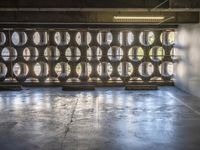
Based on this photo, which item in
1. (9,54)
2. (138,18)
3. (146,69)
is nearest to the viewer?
(138,18)

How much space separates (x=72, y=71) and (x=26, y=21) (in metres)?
3.68

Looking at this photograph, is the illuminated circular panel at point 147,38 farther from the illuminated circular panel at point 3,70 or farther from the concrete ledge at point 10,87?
the illuminated circular panel at point 3,70

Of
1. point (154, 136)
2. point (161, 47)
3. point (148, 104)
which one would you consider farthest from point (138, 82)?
point (154, 136)

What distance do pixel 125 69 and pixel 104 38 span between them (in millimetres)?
1681

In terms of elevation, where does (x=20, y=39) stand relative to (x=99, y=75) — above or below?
above

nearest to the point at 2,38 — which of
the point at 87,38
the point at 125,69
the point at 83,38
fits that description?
the point at 83,38

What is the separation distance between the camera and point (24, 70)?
1385 cm

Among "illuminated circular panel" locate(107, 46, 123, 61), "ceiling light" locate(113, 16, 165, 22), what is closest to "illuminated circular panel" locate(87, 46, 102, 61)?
"illuminated circular panel" locate(107, 46, 123, 61)

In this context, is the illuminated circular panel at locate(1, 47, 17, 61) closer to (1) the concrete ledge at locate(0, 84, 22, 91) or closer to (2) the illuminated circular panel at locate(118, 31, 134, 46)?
(1) the concrete ledge at locate(0, 84, 22, 91)

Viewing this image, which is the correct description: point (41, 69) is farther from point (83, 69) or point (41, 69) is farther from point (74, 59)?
point (83, 69)

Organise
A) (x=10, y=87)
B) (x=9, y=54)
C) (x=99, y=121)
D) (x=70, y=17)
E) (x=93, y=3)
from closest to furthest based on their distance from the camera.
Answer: (x=99, y=121) → (x=93, y=3) → (x=70, y=17) → (x=10, y=87) → (x=9, y=54)

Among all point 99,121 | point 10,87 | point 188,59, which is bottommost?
point 99,121

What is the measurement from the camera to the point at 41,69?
13836 millimetres

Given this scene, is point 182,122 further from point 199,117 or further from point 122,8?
point 122,8
